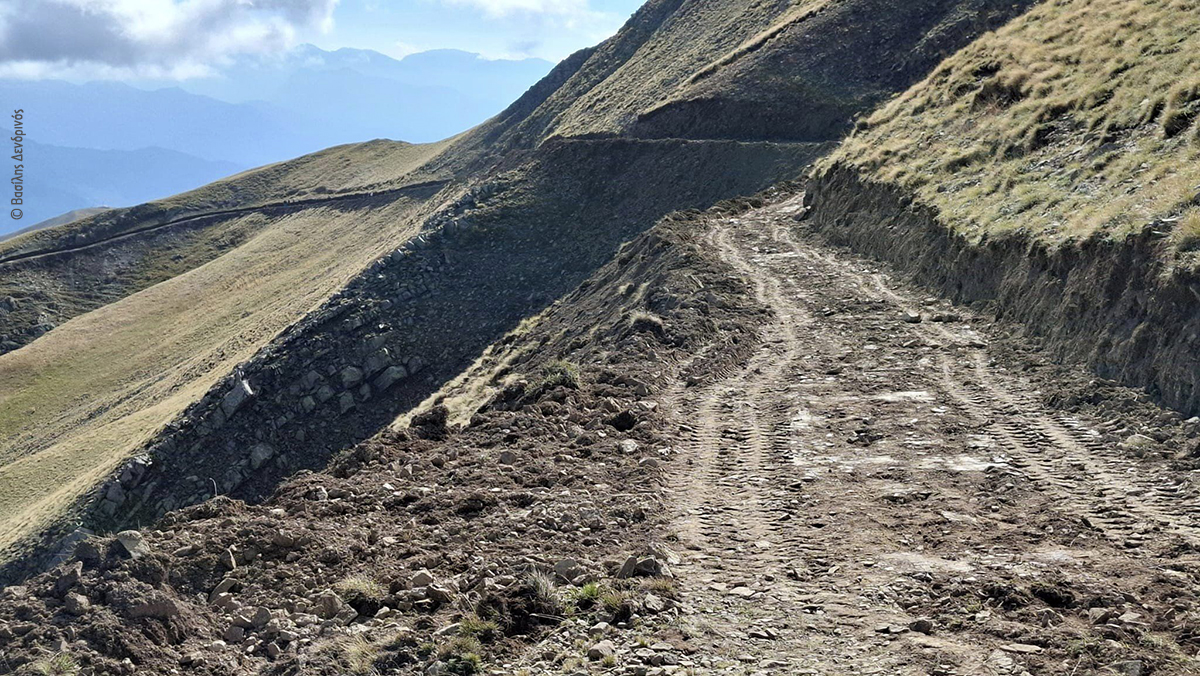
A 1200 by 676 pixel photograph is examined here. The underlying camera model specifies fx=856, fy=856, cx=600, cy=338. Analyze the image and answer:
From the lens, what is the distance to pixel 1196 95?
1655 centimetres

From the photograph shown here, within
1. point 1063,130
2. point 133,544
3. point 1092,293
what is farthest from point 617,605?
point 1063,130

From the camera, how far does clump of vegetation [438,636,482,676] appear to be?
6168 mm

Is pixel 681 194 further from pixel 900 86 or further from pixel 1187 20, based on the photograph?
pixel 1187 20

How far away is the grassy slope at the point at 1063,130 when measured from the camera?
48.8ft

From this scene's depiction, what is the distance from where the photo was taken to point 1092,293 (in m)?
12.9

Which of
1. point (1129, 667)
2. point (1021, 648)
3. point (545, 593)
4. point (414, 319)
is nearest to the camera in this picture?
point (1129, 667)

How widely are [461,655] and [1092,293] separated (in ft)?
36.6

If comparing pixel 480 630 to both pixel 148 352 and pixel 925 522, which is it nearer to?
pixel 925 522

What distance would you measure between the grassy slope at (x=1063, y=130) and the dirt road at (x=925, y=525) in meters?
3.31

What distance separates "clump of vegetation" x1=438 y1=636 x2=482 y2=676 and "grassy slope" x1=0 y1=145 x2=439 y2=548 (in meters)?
31.5

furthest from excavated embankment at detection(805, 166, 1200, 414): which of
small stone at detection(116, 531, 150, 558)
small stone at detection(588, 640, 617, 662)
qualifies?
small stone at detection(116, 531, 150, 558)

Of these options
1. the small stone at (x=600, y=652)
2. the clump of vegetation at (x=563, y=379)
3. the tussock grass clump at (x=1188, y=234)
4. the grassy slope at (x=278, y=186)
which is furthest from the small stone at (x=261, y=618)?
the grassy slope at (x=278, y=186)

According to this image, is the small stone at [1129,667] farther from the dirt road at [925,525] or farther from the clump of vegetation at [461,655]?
the clump of vegetation at [461,655]

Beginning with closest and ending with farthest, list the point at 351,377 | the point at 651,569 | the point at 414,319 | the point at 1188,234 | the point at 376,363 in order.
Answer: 1. the point at 651,569
2. the point at 1188,234
3. the point at 351,377
4. the point at 376,363
5. the point at 414,319
